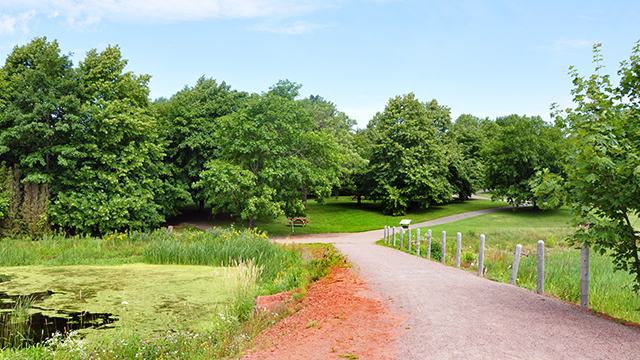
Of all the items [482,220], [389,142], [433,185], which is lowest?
[482,220]

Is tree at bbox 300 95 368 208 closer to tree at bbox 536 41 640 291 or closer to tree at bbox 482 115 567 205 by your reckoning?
tree at bbox 482 115 567 205

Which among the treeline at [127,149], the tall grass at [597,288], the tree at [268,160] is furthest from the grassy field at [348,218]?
the tall grass at [597,288]

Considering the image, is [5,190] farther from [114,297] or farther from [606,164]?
[606,164]

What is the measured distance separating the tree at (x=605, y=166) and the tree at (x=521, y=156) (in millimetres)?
34384

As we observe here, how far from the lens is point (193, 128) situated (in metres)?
33.6

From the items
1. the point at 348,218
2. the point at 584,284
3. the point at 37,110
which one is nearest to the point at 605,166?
the point at 584,284

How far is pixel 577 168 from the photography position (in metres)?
6.22

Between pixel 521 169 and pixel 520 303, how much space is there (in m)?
37.7

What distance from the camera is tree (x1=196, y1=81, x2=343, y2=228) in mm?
25188

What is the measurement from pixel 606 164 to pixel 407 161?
113 ft

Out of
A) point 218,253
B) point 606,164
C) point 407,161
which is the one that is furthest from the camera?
point 407,161

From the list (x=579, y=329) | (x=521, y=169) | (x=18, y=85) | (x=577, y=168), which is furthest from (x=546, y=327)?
(x=521, y=169)

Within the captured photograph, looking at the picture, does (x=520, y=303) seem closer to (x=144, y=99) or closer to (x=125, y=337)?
(x=125, y=337)

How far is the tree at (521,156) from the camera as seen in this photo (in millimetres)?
39031
